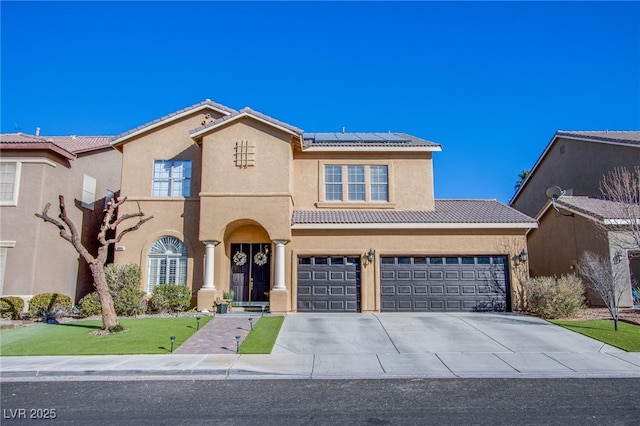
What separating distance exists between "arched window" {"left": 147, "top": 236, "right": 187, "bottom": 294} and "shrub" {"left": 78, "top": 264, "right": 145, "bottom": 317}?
1.31m

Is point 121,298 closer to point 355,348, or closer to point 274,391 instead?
point 355,348

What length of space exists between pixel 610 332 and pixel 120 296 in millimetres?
16297

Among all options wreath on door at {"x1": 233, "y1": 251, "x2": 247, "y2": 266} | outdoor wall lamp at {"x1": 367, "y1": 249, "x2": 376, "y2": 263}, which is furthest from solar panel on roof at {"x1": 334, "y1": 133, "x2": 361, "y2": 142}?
wreath on door at {"x1": 233, "y1": 251, "x2": 247, "y2": 266}

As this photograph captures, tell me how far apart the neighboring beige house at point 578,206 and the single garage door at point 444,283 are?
384 cm

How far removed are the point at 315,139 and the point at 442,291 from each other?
8.73 meters

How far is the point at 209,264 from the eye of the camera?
1778cm

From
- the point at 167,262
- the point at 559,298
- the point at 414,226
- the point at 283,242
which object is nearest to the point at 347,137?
the point at 414,226

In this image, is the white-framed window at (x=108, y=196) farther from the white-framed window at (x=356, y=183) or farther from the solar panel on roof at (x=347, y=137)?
the solar panel on roof at (x=347, y=137)

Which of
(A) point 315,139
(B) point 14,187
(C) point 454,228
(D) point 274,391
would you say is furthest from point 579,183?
(B) point 14,187

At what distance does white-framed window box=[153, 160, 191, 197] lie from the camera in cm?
1936

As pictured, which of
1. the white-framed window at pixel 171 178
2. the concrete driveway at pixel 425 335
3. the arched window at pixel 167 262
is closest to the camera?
the concrete driveway at pixel 425 335

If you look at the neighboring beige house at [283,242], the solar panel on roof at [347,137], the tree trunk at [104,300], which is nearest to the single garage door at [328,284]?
the neighboring beige house at [283,242]

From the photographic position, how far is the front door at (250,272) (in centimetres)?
1866

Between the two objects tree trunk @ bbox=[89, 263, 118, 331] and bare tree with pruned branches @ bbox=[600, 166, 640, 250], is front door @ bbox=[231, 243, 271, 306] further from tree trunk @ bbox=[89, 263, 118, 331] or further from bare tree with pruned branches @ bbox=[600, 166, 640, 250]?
bare tree with pruned branches @ bbox=[600, 166, 640, 250]
